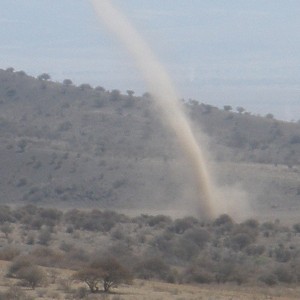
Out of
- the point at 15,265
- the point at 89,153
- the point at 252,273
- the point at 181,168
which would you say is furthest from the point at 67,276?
the point at 89,153

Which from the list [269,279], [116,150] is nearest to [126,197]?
[116,150]

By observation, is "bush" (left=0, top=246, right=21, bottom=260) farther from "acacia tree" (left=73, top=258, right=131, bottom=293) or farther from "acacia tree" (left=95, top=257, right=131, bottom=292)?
"acacia tree" (left=95, top=257, right=131, bottom=292)

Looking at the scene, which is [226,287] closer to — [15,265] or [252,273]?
[252,273]

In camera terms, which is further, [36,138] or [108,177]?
[36,138]

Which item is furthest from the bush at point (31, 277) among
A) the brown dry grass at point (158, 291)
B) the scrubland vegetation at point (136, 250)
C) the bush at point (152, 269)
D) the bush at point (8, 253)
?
the bush at point (8, 253)

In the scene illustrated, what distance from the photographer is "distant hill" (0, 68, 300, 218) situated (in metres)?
72.3

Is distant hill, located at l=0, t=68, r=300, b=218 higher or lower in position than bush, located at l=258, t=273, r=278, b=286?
higher

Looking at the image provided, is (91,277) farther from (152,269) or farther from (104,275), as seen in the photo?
(152,269)

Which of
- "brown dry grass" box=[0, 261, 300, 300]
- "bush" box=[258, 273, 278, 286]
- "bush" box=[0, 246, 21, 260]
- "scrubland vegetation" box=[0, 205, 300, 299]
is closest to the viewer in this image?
"brown dry grass" box=[0, 261, 300, 300]

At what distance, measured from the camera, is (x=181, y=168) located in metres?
73.7

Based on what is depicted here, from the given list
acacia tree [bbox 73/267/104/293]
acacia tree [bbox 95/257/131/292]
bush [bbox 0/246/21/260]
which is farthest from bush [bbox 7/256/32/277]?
bush [bbox 0/246/21/260]

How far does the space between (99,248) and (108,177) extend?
31.7m

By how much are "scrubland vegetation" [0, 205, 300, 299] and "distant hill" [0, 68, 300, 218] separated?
482 inches

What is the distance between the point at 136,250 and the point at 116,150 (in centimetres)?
4011
